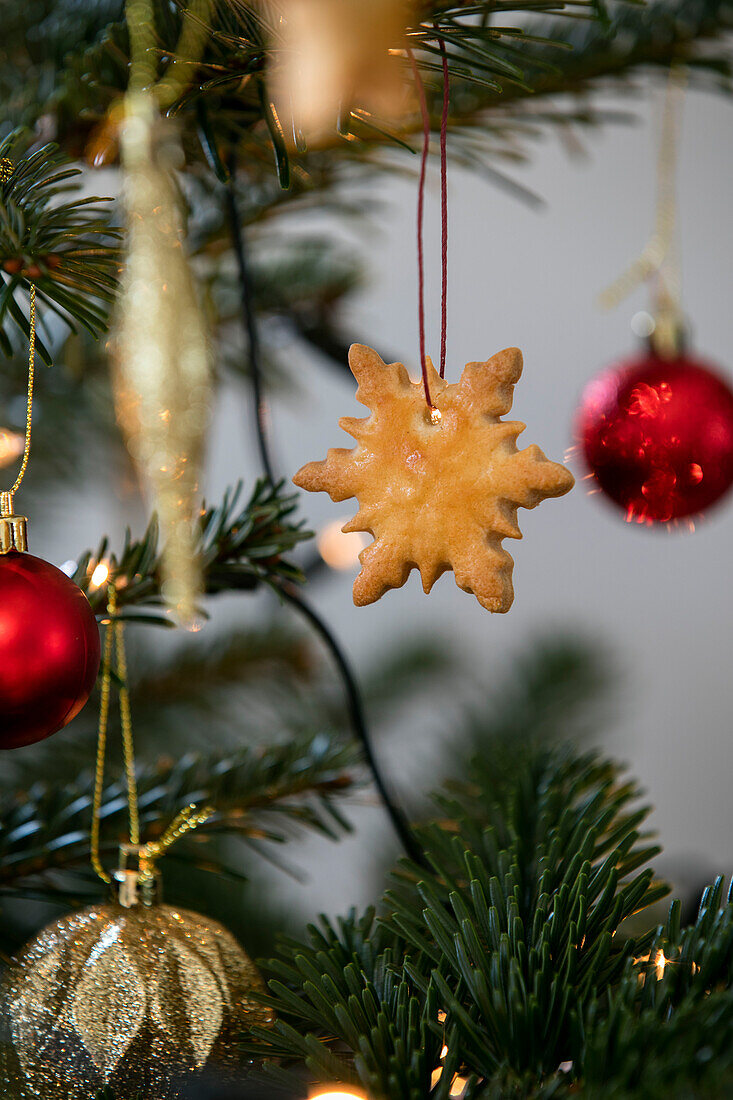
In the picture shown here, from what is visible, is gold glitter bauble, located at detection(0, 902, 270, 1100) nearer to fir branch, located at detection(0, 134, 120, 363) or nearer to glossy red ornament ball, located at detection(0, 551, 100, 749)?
glossy red ornament ball, located at detection(0, 551, 100, 749)

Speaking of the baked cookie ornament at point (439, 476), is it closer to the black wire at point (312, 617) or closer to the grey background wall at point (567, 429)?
the black wire at point (312, 617)

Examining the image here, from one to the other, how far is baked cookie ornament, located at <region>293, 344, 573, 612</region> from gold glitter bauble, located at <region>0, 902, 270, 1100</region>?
12cm

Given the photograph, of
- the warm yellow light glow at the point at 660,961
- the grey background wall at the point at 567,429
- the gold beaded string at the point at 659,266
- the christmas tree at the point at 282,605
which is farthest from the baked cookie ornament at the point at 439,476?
the grey background wall at the point at 567,429

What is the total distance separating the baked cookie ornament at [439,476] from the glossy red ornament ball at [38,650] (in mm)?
86

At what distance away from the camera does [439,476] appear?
282 millimetres

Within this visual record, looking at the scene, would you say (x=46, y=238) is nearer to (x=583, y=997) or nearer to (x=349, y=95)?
(x=349, y=95)

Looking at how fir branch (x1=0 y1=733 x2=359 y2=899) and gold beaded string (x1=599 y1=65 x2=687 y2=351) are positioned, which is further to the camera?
gold beaded string (x1=599 y1=65 x2=687 y2=351)

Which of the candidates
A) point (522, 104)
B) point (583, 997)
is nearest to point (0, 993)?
point (583, 997)

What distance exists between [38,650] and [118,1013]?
0.10 metres

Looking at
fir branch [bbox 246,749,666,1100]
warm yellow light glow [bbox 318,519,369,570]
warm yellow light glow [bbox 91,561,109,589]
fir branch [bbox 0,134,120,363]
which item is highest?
fir branch [bbox 0,134,120,363]

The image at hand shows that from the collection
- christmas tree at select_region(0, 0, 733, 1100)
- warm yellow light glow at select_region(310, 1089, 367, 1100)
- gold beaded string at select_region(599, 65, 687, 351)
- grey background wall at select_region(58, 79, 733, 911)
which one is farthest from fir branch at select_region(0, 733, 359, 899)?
grey background wall at select_region(58, 79, 733, 911)

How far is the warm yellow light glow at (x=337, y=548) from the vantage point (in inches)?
19.9

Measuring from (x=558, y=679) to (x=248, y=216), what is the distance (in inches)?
18.3

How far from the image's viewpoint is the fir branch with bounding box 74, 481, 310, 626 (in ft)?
1.00
